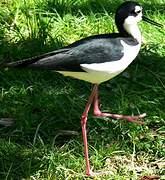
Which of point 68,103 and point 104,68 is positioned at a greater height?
point 104,68

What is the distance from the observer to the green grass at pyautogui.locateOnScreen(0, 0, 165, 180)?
3.86 metres

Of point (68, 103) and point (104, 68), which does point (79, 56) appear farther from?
point (68, 103)

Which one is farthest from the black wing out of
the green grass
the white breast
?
the green grass

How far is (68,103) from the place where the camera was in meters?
4.40

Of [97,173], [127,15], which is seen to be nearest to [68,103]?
[97,173]

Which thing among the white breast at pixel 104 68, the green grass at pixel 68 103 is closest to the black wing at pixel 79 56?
the white breast at pixel 104 68

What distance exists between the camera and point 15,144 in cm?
400

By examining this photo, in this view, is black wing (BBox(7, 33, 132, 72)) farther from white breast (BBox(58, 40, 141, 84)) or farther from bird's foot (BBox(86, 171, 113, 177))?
bird's foot (BBox(86, 171, 113, 177))

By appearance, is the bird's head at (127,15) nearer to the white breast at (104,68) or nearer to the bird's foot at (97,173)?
the white breast at (104,68)

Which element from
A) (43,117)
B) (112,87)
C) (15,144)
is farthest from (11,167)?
(112,87)

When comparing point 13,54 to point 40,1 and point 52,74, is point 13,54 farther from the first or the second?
point 40,1

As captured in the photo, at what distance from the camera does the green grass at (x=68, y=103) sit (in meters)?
3.86

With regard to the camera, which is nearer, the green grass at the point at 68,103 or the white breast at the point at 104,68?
the white breast at the point at 104,68

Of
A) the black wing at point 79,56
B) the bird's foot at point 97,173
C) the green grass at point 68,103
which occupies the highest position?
the black wing at point 79,56
